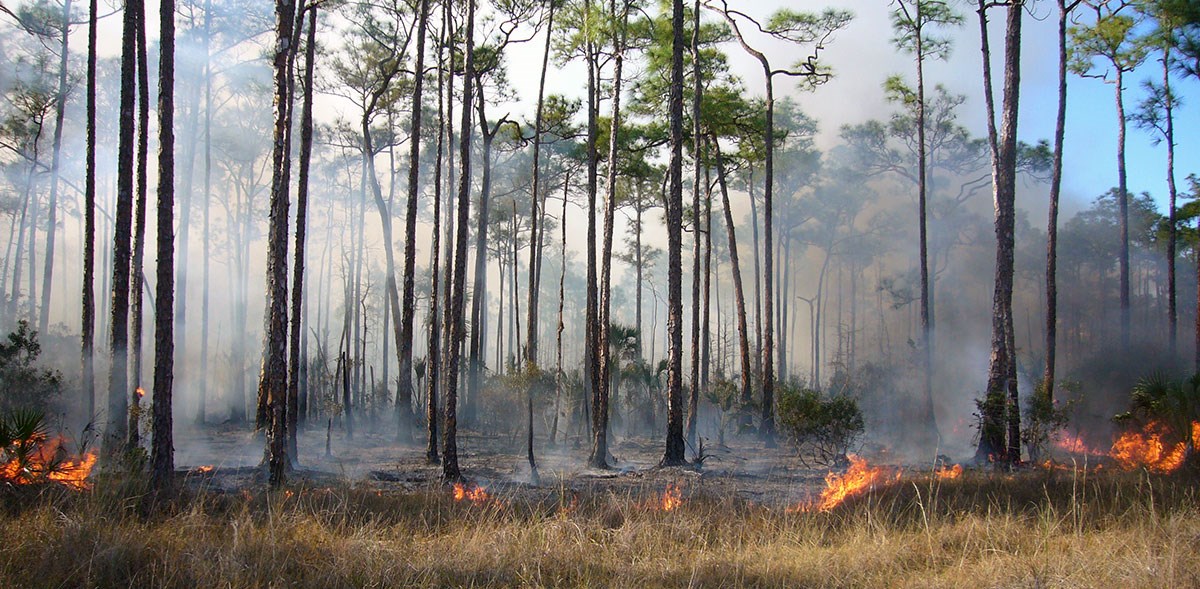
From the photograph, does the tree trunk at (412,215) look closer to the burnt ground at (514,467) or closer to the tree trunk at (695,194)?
the burnt ground at (514,467)

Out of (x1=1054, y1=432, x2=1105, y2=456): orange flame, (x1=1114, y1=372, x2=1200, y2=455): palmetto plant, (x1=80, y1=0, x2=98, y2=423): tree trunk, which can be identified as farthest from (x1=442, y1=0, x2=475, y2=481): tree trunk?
(x1=1054, y1=432, x2=1105, y2=456): orange flame

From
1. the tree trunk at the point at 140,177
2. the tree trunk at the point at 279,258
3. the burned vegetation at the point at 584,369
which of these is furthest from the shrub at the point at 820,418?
the tree trunk at the point at 140,177

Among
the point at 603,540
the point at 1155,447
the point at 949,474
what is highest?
the point at 603,540

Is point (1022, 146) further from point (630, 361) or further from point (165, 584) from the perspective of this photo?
point (165, 584)

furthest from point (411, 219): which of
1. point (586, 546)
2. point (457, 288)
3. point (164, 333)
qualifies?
point (586, 546)

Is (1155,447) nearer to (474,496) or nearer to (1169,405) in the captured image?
(1169,405)

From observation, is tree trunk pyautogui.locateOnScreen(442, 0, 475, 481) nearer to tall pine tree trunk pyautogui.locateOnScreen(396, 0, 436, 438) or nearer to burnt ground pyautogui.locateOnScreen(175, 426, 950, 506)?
Answer: burnt ground pyautogui.locateOnScreen(175, 426, 950, 506)

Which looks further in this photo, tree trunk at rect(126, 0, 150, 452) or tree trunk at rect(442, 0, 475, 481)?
tree trunk at rect(126, 0, 150, 452)

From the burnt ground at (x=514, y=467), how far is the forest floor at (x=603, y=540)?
986 millimetres

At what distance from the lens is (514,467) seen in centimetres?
1518

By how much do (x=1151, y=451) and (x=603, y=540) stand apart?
10295 mm

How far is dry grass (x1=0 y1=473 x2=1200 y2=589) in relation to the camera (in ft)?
18.1

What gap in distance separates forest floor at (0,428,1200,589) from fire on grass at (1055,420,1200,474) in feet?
2.74

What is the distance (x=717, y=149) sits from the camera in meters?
21.5
